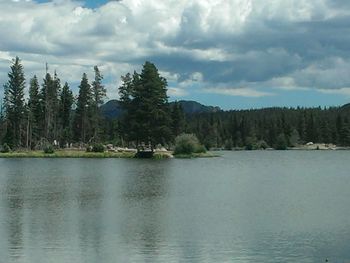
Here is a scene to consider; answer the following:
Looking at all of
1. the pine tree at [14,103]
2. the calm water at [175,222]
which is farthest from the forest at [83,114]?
the calm water at [175,222]

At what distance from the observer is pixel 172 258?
82.4 feet

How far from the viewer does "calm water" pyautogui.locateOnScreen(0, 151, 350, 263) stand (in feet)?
85.7

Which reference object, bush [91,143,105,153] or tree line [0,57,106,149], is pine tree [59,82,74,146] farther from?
bush [91,143,105,153]

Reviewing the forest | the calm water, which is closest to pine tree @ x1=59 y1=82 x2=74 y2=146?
the forest

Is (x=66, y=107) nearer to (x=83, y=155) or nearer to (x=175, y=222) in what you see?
(x=83, y=155)

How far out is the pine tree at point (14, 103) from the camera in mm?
140875

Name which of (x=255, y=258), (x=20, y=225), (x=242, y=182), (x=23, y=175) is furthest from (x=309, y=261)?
(x=23, y=175)

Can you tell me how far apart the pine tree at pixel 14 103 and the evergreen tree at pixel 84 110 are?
1532 cm

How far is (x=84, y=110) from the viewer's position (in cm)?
15225

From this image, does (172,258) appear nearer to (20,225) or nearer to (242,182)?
(20,225)

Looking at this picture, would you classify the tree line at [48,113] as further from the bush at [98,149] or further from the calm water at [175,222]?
the calm water at [175,222]

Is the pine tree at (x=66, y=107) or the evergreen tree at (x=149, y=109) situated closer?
the evergreen tree at (x=149, y=109)

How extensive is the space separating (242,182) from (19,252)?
3787cm

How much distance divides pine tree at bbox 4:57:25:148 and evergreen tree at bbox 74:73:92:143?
1532 cm
